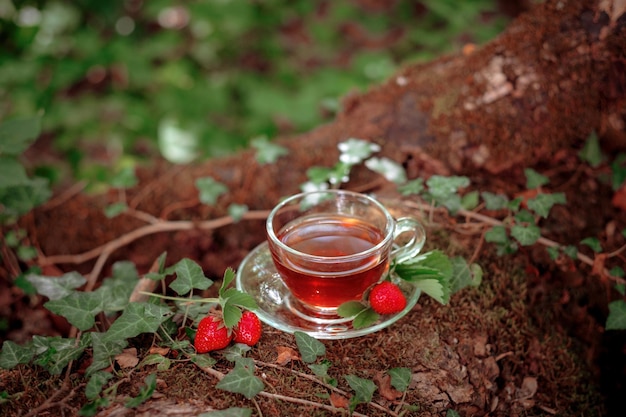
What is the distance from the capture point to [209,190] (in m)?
2.20

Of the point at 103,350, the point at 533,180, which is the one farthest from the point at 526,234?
the point at 103,350

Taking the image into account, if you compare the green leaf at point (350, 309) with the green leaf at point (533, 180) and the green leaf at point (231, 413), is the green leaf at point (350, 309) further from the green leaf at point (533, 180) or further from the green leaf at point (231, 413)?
the green leaf at point (533, 180)

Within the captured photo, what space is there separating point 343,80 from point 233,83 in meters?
0.93

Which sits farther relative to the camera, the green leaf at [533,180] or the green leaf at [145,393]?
the green leaf at [533,180]

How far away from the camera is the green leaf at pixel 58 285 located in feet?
5.45

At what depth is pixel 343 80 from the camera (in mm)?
4172

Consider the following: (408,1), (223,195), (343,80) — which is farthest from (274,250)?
(408,1)

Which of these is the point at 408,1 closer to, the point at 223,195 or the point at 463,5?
the point at 463,5

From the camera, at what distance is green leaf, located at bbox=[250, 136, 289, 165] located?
2.25 meters

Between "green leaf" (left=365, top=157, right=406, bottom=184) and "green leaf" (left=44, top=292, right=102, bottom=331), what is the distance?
3.66 feet

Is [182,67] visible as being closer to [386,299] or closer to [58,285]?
[58,285]

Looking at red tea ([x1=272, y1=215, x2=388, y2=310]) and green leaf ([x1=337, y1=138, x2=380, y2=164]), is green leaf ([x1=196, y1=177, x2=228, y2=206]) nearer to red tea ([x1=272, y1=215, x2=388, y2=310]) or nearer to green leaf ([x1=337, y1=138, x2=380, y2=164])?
green leaf ([x1=337, y1=138, x2=380, y2=164])

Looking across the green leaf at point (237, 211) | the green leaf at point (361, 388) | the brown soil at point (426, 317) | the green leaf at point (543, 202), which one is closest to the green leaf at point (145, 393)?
the brown soil at point (426, 317)

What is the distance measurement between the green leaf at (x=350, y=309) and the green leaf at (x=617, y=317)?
0.81m
